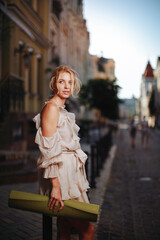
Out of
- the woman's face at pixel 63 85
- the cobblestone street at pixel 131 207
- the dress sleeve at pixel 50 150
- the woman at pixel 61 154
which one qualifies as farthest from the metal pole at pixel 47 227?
the cobblestone street at pixel 131 207

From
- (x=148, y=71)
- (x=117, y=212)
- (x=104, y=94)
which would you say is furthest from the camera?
(x=148, y=71)

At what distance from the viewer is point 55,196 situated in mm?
2117

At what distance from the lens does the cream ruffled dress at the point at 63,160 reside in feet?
7.00

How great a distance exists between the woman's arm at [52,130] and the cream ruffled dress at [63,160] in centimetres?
4

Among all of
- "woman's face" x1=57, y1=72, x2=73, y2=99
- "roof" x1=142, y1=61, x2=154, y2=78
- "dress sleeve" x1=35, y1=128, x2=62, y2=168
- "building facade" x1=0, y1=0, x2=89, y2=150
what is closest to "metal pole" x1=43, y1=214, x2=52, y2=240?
"dress sleeve" x1=35, y1=128, x2=62, y2=168

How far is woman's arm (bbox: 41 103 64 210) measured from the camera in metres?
2.12

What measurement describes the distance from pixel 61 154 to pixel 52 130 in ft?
0.69

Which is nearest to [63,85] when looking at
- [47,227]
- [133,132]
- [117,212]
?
[47,227]

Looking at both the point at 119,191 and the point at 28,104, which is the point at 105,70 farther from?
the point at 119,191

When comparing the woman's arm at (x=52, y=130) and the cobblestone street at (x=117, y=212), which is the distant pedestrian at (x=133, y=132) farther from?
the woman's arm at (x=52, y=130)

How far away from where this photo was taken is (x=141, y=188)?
6.27m

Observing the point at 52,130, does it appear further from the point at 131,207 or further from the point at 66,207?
the point at 131,207

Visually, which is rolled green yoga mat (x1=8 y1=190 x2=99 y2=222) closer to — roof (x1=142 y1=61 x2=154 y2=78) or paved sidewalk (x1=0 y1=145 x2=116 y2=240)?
paved sidewalk (x1=0 y1=145 x2=116 y2=240)

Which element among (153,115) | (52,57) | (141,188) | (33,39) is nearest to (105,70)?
(153,115)
